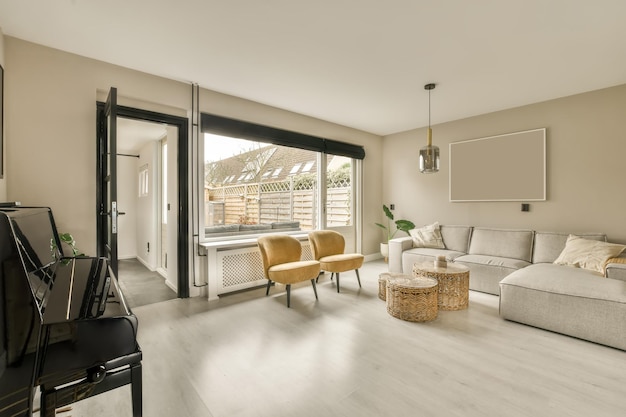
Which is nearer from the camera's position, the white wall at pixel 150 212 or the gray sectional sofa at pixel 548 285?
the gray sectional sofa at pixel 548 285

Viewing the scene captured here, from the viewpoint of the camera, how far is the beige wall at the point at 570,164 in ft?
11.2

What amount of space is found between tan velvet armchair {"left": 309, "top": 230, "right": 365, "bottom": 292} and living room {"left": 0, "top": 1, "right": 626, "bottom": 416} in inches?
13.0

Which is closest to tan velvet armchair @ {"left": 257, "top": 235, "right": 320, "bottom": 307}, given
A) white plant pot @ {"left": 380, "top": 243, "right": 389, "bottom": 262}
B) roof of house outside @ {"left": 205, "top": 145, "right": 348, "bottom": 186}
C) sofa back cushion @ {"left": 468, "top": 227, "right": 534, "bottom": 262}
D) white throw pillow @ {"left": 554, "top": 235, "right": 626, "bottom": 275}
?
roof of house outside @ {"left": 205, "top": 145, "right": 348, "bottom": 186}

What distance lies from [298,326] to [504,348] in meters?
1.72

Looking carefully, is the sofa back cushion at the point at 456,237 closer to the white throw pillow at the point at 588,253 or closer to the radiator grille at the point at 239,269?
the white throw pillow at the point at 588,253

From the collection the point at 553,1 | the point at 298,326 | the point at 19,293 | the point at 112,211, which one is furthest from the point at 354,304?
the point at 553,1

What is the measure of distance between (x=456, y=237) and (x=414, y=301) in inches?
87.7

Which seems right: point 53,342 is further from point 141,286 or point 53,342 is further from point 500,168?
point 500,168

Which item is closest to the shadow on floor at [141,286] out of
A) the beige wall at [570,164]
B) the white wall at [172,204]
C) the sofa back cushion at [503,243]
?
the white wall at [172,204]

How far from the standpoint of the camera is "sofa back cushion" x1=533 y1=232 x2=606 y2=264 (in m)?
3.59

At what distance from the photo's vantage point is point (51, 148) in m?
2.55

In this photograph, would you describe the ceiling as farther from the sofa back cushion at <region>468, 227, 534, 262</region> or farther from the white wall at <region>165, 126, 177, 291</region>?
the sofa back cushion at <region>468, 227, 534, 262</region>

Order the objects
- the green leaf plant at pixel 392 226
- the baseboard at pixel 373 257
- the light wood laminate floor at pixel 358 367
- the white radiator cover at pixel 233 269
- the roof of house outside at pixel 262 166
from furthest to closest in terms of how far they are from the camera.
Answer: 1. the baseboard at pixel 373 257
2. the green leaf plant at pixel 392 226
3. the roof of house outside at pixel 262 166
4. the white radiator cover at pixel 233 269
5. the light wood laminate floor at pixel 358 367

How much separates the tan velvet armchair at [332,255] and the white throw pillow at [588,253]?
234cm
